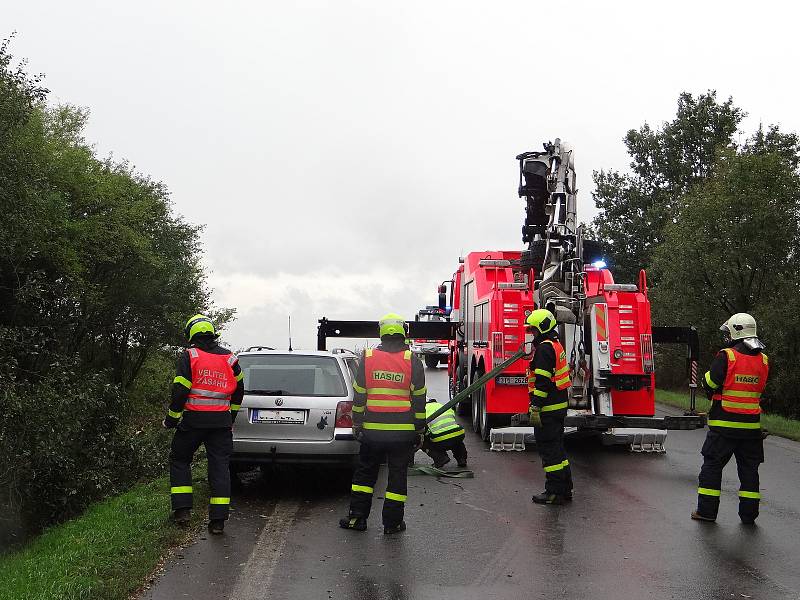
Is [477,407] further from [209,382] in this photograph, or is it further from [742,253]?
[742,253]

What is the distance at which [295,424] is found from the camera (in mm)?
8695

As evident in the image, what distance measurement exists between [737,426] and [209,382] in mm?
4608

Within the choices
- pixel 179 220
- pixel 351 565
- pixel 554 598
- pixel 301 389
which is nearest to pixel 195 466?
pixel 301 389

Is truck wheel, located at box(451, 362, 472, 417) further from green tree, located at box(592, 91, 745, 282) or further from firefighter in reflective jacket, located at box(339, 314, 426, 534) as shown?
green tree, located at box(592, 91, 745, 282)

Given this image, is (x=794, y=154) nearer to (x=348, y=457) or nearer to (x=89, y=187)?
(x=89, y=187)

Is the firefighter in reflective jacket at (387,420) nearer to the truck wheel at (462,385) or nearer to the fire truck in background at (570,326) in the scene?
the fire truck in background at (570,326)

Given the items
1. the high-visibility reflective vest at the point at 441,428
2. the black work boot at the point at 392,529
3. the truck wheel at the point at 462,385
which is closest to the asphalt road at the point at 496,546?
the black work boot at the point at 392,529

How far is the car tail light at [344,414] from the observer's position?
8719mm

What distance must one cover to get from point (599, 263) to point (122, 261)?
2212 centimetres

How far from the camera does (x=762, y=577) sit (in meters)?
6.05

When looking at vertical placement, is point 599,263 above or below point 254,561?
above

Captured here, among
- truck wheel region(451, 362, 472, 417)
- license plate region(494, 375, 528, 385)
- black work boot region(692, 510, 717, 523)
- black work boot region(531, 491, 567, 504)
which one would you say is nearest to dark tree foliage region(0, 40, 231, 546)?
truck wheel region(451, 362, 472, 417)

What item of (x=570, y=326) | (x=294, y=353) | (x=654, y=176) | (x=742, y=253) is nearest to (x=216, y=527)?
(x=294, y=353)

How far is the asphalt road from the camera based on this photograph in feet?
18.9
